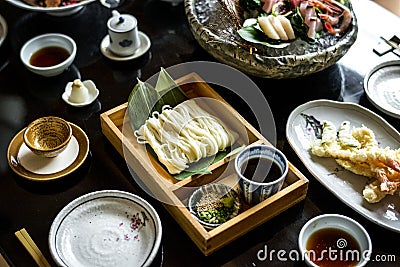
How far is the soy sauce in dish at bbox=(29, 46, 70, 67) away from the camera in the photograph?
7.14ft

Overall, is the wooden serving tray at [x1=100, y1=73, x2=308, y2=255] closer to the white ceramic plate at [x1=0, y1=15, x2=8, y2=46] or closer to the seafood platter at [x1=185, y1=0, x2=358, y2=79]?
the seafood platter at [x1=185, y1=0, x2=358, y2=79]

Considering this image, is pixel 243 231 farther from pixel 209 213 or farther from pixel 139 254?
pixel 139 254

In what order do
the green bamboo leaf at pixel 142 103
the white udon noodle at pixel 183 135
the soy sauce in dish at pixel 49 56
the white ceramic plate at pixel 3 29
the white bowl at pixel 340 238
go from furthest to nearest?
the white ceramic plate at pixel 3 29 < the soy sauce in dish at pixel 49 56 < the green bamboo leaf at pixel 142 103 < the white udon noodle at pixel 183 135 < the white bowl at pixel 340 238

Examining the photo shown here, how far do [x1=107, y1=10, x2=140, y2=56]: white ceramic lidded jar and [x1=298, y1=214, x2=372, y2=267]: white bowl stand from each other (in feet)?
3.23

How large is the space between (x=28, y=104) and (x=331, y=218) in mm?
1093

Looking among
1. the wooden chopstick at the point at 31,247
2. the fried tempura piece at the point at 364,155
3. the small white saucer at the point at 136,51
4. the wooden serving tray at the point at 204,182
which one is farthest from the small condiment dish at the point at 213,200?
the small white saucer at the point at 136,51

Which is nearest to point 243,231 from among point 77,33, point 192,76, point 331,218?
point 331,218

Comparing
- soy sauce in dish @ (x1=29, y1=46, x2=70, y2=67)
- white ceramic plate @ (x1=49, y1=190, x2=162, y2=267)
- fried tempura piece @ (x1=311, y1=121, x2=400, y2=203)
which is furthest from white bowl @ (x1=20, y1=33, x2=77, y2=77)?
fried tempura piece @ (x1=311, y1=121, x2=400, y2=203)

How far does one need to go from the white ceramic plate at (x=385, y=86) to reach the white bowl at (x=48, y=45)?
1038 millimetres

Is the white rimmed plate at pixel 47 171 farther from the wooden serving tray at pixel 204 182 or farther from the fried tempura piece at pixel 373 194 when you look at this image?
the fried tempura piece at pixel 373 194

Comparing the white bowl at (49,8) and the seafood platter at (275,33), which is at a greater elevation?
the seafood platter at (275,33)

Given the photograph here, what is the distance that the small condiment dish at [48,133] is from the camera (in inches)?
72.8

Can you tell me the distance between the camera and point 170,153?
71.1 inches

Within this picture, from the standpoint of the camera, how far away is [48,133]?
6.21 feet
